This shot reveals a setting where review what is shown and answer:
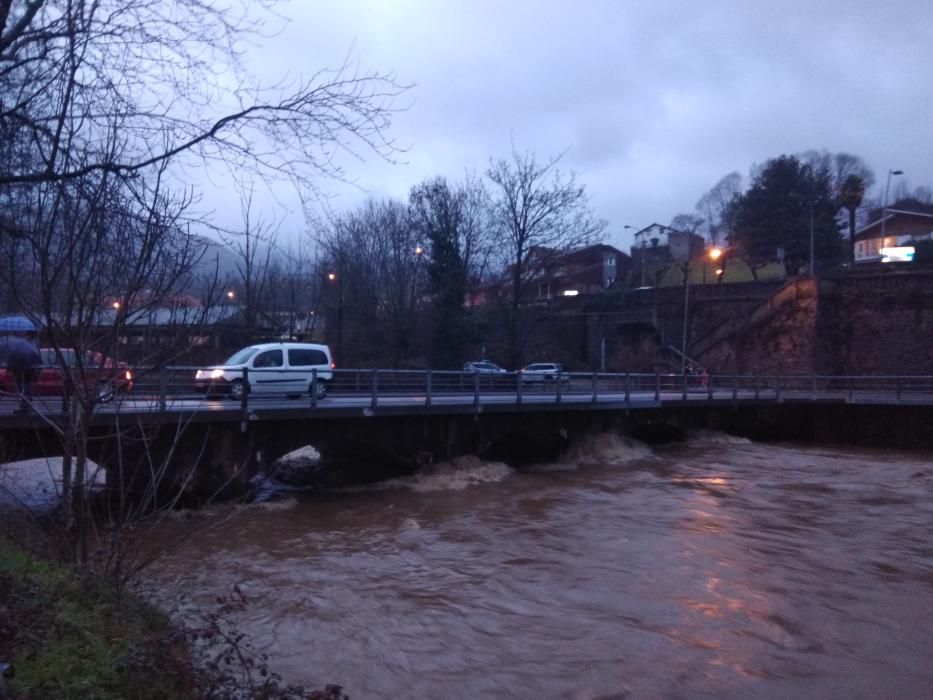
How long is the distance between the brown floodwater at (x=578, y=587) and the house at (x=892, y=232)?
63.1 meters

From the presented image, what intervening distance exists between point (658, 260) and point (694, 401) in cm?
6644

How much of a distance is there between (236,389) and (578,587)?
11.5 metres

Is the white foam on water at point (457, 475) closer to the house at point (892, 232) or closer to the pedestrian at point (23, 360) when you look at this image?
the pedestrian at point (23, 360)

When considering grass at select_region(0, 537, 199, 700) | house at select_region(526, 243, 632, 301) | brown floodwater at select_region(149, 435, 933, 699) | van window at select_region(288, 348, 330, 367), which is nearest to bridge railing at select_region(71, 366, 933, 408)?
van window at select_region(288, 348, 330, 367)

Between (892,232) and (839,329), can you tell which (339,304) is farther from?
(892,232)

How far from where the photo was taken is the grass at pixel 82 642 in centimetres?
532

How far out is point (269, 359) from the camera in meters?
25.3

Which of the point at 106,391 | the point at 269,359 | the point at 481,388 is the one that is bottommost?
the point at 481,388

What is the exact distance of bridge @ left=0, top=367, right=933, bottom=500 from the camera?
1497 cm

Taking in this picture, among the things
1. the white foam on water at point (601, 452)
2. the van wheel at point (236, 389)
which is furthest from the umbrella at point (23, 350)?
the white foam on water at point (601, 452)

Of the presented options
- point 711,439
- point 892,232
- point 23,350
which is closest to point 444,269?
point 711,439

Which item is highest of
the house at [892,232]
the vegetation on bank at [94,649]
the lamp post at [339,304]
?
the house at [892,232]

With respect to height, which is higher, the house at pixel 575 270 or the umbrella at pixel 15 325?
the house at pixel 575 270

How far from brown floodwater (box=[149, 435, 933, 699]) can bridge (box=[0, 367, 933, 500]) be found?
1451 mm
